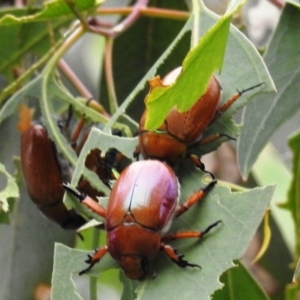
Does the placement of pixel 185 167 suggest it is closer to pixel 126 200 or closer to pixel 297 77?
pixel 126 200

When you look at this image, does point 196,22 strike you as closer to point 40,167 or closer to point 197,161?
point 197,161

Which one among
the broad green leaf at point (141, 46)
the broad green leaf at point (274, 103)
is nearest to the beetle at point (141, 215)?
the broad green leaf at point (274, 103)

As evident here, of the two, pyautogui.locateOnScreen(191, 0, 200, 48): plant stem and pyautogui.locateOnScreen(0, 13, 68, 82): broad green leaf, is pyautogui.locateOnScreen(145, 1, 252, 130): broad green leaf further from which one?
pyautogui.locateOnScreen(0, 13, 68, 82): broad green leaf

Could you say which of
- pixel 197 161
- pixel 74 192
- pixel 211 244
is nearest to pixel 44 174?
pixel 74 192

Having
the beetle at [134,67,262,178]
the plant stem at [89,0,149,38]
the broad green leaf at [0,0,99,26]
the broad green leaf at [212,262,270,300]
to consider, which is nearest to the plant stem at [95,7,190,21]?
the plant stem at [89,0,149,38]

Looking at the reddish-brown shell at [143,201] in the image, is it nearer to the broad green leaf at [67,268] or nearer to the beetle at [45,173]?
the broad green leaf at [67,268]
